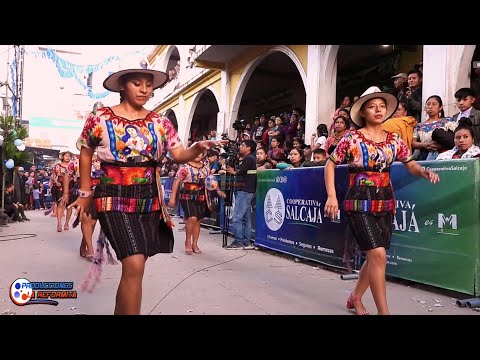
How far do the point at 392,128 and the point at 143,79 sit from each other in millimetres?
3906

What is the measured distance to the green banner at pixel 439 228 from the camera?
12.8ft

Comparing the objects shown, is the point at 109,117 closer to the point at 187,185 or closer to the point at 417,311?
the point at 417,311

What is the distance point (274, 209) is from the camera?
22.4ft

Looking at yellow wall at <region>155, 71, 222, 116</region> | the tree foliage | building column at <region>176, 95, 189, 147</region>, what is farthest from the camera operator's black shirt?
building column at <region>176, 95, 189, 147</region>

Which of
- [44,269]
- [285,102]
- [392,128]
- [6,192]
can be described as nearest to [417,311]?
[392,128]

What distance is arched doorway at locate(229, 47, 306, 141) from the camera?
13.5 meters

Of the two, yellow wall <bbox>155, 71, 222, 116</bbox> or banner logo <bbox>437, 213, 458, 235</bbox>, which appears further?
yellow wall <bbox>155, 71, 222, 116</bbox>

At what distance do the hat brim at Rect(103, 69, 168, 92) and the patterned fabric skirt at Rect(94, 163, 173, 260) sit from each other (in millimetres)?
622

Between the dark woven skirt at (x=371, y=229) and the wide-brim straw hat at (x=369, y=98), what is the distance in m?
0.81

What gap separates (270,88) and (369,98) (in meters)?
13.8

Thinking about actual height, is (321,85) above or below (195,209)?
above

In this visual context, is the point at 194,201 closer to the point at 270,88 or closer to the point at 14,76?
the point at 270,88

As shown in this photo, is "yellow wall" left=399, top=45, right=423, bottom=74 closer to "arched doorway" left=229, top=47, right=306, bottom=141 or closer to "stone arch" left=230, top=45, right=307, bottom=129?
"stone arch" left=230, top=45, right=307, bottom=129

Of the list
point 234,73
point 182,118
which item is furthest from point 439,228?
point 182,118
